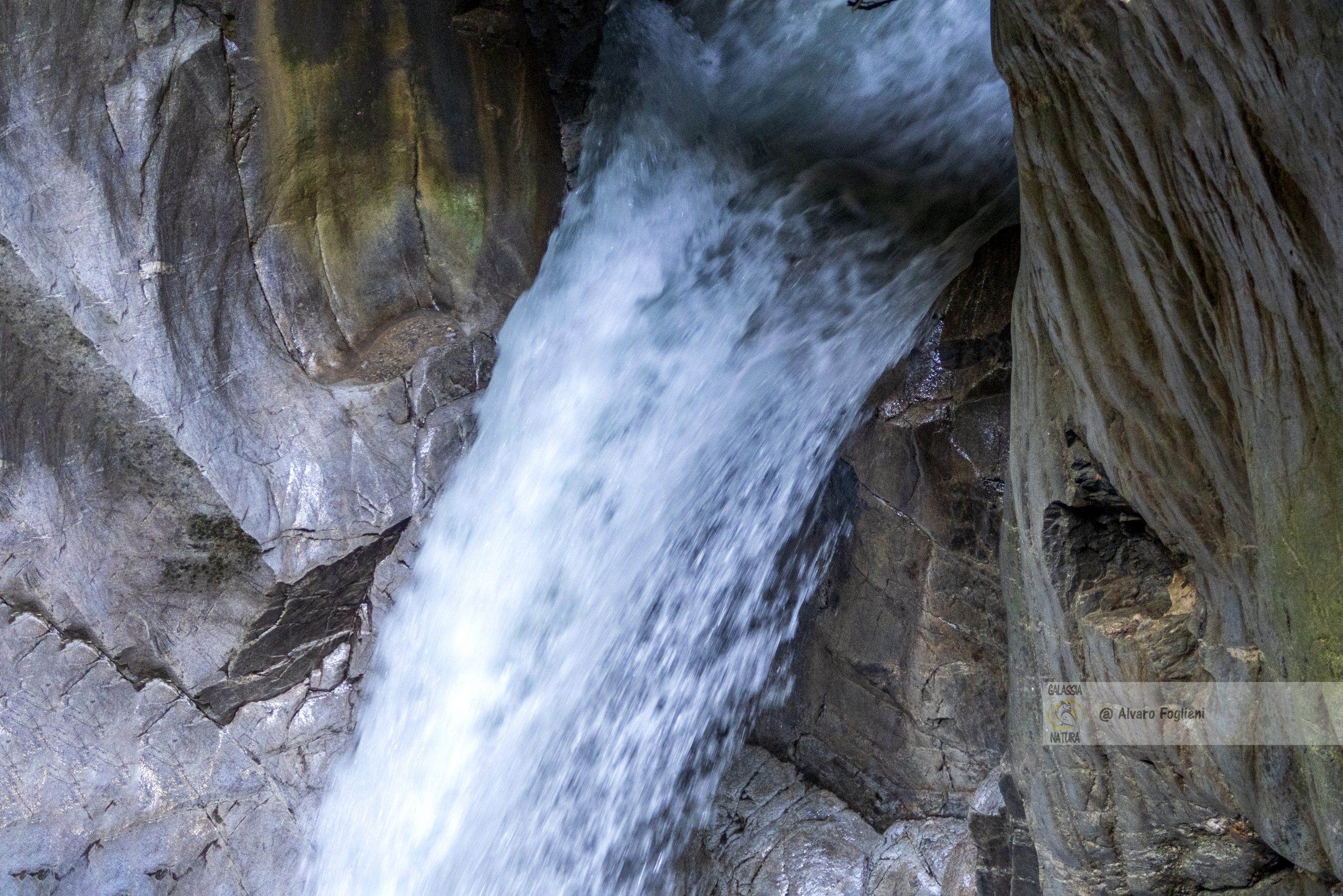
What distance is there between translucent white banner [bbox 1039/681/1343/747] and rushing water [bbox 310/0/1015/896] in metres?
1.86

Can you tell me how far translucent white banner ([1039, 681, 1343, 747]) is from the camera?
2.30m

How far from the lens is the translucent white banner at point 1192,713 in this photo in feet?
7.55

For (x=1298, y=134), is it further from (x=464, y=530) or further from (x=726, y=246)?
(x=464, y=530)

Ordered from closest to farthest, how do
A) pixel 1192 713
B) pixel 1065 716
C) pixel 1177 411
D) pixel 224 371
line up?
pixel 1177 411, pixel 1192 713, pixel 1065 716, pixel 224 371

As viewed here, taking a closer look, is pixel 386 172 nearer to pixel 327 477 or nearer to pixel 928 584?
pixel 327 477

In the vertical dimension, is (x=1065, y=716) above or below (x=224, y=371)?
below

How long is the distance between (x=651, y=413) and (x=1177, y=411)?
2.60 meters

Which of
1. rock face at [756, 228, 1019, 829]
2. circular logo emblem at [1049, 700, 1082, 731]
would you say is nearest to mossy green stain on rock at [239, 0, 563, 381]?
rock face at [756, 228, 1019, 829]

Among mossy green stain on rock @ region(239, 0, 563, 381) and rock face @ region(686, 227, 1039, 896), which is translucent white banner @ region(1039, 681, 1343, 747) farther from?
mossy green stain on rock @ region(239, 0, 563, 381)

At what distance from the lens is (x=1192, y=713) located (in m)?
3.00

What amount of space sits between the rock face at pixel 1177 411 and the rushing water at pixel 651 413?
58.4 inches

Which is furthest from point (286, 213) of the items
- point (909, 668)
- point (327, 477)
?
point (909, 668)

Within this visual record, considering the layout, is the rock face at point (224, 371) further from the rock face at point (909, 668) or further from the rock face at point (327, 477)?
the rock face at point (909, 668)

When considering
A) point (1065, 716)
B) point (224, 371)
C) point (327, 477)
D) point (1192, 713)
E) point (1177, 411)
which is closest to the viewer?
point (1177, 411)
